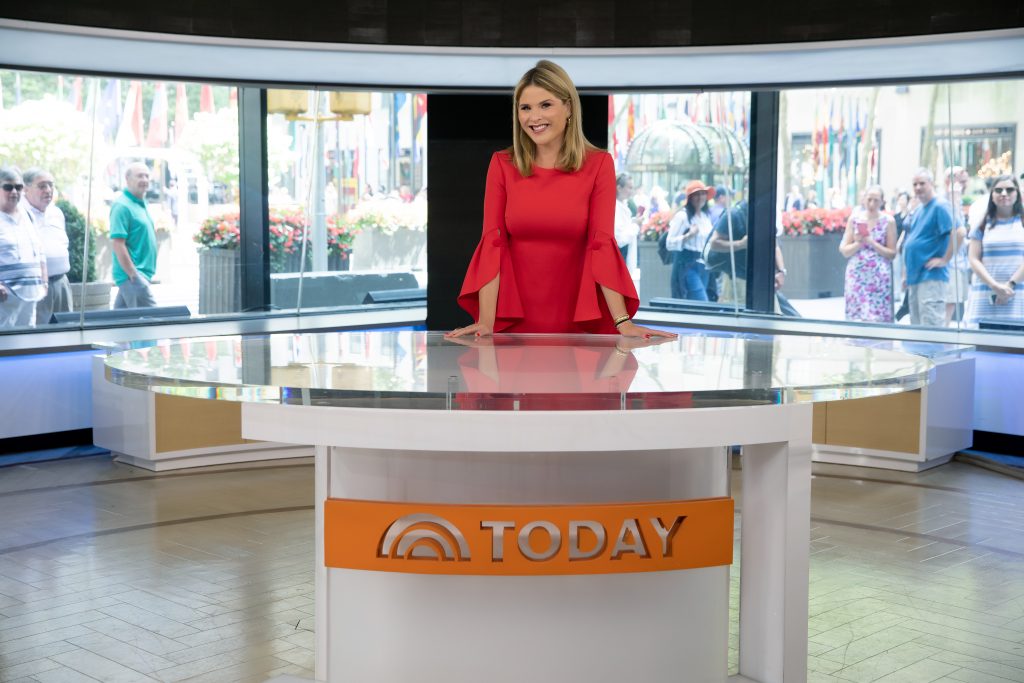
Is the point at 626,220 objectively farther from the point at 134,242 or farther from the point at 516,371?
the point at 516,371

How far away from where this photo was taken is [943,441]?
673cm

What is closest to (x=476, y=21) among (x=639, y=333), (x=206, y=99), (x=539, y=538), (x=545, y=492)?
(x=206, y=99)

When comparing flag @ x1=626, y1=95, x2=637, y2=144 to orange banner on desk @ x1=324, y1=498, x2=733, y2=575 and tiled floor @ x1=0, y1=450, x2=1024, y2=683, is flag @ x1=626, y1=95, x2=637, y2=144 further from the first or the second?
orange banner on desk @ x1=324, y1=498, x2=733, y2=575

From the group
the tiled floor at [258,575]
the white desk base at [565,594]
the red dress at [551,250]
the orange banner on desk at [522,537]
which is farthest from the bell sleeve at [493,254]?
the tiled floor at [258,575]

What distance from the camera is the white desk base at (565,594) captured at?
2.73m

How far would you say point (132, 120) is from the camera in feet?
23.9

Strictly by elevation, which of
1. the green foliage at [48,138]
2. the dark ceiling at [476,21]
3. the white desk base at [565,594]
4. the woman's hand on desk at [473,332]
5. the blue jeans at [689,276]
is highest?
the dark ceiling at [476,21]

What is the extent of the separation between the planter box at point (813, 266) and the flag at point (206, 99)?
4.06 meters

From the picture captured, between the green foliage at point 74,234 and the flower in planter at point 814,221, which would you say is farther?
the flower in planter at point 814,221

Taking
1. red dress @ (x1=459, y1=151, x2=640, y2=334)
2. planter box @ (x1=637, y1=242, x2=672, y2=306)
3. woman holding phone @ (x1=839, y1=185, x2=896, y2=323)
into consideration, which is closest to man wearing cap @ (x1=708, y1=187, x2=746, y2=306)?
planter box @ (x1=637, y1=242, x2=672, y2=306)

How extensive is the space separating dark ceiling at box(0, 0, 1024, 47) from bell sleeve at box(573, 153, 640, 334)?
2706mm

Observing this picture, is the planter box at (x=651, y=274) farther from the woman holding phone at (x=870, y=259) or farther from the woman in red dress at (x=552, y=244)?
the woman in red dress at (x=552, y=244)

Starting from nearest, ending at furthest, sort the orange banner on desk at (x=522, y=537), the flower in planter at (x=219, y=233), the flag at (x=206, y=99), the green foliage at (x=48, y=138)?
the orange banner on desk at (x=522, y=537) → the green foliage at (x=48, y=138) → the flag at (x=206, y=99) → the flower in planter at (x=219, y=233)

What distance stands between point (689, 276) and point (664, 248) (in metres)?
0.28
